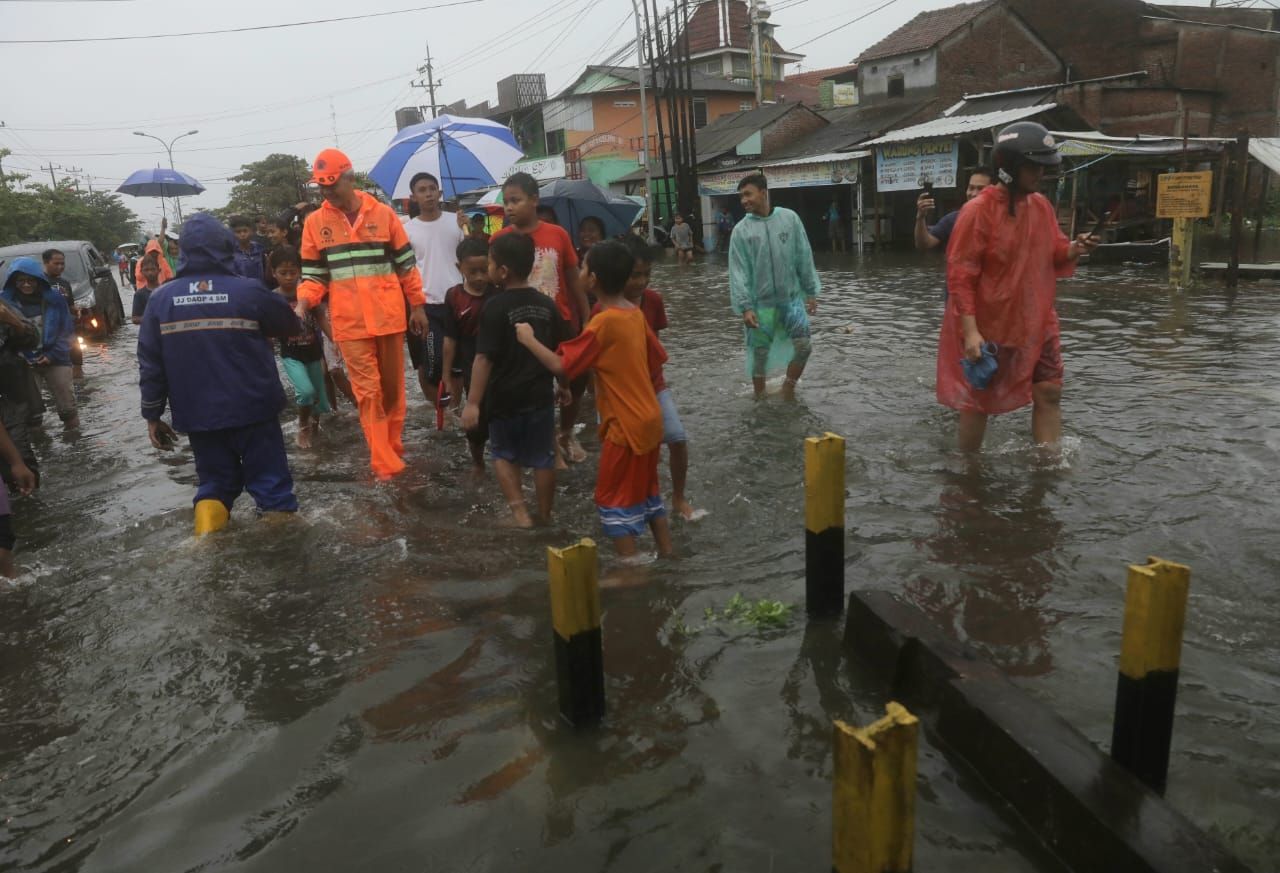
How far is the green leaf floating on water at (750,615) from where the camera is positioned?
3811mm

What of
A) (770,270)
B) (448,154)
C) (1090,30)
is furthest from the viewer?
(1090,30)

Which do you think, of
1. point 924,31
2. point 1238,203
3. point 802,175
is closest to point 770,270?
point 1238,203

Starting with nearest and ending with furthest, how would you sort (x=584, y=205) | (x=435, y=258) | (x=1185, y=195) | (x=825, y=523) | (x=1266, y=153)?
(x=825, y=523) < (x=435, y=258) < (x=584, y=205) < (x=1185, y=195) < (x=1266, y=153)

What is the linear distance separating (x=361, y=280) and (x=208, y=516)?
1.79m

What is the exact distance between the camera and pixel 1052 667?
333cm

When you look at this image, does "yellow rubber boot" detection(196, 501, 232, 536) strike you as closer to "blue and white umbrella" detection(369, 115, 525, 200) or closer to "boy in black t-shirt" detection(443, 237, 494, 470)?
"boy in black t-shirt" detection(443, 237, 494, 470)

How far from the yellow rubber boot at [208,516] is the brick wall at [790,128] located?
1166 inches

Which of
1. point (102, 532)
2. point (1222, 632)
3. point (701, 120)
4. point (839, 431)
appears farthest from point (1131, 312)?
point (701, 120)

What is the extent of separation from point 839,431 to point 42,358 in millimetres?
7178

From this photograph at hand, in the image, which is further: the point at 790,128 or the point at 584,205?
the point at 790,128

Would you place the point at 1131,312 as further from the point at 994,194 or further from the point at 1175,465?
the point at 994,194

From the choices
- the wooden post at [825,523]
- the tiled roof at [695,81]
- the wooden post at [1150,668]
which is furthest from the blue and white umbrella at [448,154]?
the tiled roof at [695,81]

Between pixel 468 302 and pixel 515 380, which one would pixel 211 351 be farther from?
pixel 468 302

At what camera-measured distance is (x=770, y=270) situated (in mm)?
7160
